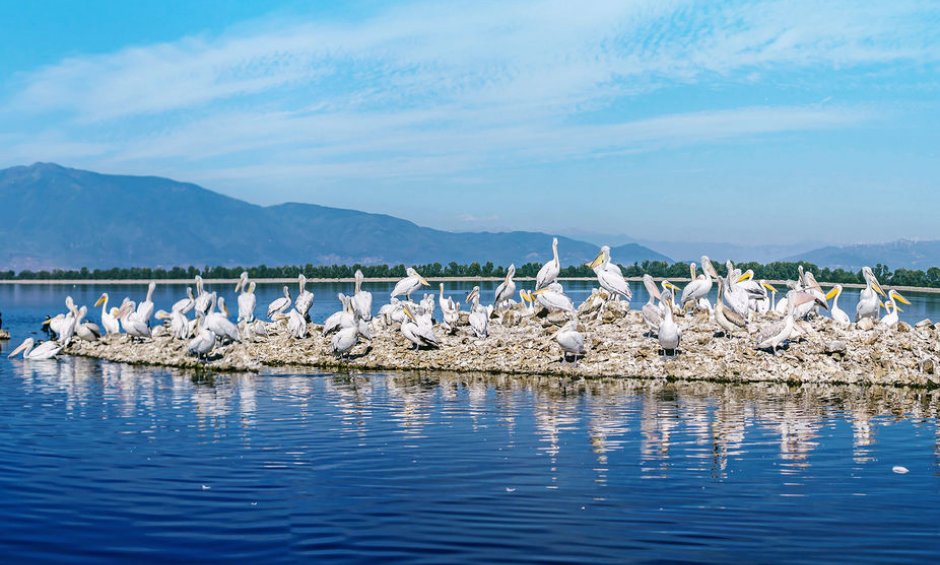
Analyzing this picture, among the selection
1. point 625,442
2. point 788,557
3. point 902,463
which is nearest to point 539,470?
point 625,442

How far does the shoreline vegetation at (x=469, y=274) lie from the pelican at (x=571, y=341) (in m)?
Answer: 71.1

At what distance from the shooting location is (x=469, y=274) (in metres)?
161

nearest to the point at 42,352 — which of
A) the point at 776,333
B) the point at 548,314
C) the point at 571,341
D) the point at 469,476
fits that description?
the point at 548,314

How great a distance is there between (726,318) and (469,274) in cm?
13255

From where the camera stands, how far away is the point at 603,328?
30.7 m

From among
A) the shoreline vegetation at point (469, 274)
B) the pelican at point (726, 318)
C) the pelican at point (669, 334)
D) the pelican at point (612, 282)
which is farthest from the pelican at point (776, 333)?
the shoreline vegetation at point (469, 274)

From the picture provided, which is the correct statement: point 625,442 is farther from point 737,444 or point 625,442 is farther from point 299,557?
point 299,557

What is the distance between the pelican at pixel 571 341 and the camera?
27.3m

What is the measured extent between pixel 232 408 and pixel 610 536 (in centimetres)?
1244

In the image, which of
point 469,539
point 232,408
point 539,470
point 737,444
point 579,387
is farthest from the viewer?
point 579,387

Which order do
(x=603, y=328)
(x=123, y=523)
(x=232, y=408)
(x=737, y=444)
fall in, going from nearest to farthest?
(x=123, y=523), (x=737, y=444), (x=232, y=408), (x=603, y=328)

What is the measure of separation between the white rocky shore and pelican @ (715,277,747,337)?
1.33 feet

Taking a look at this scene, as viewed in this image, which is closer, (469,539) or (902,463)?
(469,539)

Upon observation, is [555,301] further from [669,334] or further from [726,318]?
[726,318]
